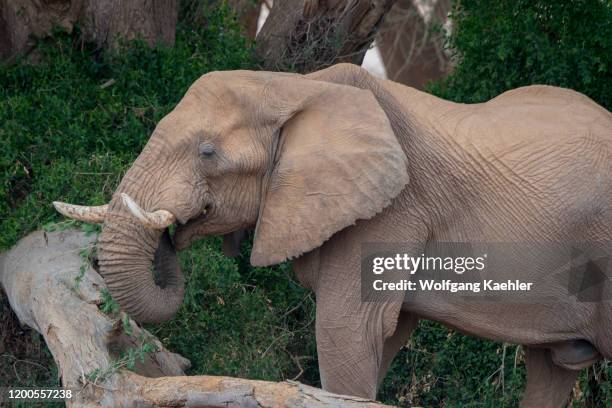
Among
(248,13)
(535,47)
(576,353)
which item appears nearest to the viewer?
(576,353)

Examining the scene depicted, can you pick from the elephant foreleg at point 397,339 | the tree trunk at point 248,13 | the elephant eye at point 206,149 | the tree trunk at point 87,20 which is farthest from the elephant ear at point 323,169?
the tree trunk at point 248,13

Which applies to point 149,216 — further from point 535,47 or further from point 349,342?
point 535,47

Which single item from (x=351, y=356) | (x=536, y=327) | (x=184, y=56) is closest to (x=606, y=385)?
(x=536, y=327)

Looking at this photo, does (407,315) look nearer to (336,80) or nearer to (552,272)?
(552,272)

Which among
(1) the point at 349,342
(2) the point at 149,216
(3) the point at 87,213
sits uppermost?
(2) the point at 149,216

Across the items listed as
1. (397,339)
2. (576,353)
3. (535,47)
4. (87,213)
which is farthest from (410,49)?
(87,213)

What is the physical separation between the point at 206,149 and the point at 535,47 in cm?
310

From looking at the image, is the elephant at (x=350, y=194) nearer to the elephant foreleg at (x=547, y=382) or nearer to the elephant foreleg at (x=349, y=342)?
the elephant foreleg at (x=349, y=342)

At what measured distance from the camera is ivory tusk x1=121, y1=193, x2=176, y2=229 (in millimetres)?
4812

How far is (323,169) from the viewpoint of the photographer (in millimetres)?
5121

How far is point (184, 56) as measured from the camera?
7.67m

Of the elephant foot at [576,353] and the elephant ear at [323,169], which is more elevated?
the elephant ear at [323,169]

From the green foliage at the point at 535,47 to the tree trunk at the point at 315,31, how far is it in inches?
24.3

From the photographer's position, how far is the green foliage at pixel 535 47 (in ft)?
24.2
